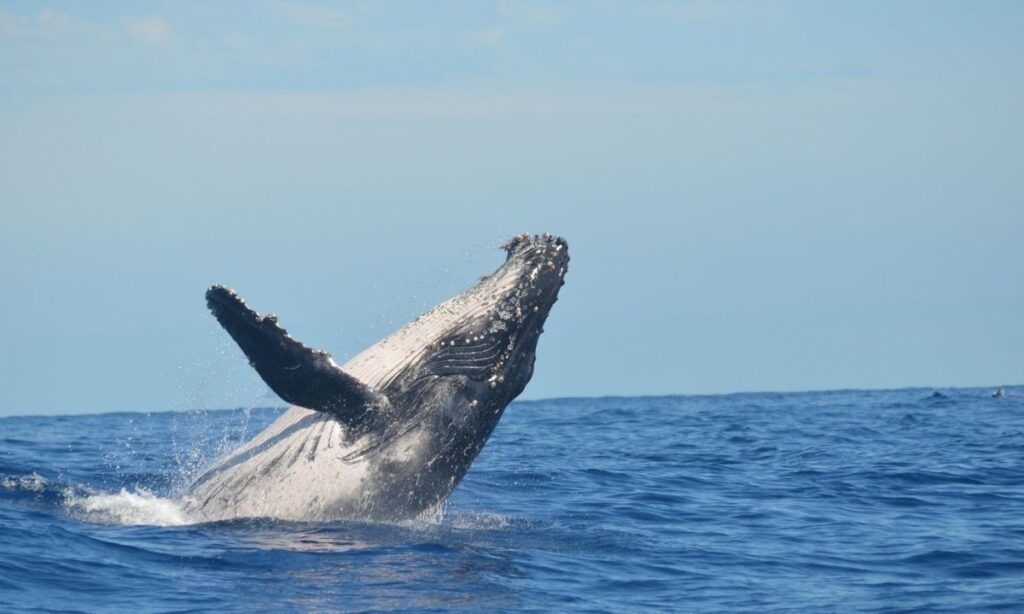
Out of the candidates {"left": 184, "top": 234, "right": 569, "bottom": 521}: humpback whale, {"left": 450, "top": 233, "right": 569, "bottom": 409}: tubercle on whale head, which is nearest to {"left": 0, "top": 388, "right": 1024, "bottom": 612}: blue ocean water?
{"left": 184, "top": 234, "right": 569, "bottom": 521}: humpback whale

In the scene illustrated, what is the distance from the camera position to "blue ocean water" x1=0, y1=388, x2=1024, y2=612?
9.95m

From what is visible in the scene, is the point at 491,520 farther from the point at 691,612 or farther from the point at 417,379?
the point at 691,612

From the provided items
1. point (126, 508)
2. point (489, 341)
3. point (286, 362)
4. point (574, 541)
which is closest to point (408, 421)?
point (489, 341)

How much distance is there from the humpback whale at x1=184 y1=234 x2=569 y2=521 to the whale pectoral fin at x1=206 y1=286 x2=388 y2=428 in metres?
0.04

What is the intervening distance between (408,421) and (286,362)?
1564 mm

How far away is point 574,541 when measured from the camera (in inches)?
491

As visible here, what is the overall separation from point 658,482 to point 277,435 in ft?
22.5

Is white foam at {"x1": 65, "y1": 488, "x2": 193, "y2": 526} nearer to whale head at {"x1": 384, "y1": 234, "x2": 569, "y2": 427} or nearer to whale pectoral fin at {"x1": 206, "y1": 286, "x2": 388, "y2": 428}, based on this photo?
whale pectoral fin at {"x1": 206, "y1": 286, "x2": 388, "y2": 428}

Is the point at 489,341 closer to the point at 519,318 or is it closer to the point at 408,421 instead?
the point at 519,318

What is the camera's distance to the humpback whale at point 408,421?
1178cm

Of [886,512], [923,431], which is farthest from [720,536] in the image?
[923,431]

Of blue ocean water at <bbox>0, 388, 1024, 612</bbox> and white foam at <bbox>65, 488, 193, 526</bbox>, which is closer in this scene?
blue ocean water at <bbox>0, 388, 1024, 612</bbox>

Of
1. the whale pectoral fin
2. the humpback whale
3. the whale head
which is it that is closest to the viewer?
the whale pectoral fin

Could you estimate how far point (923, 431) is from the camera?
27266 millimetres
